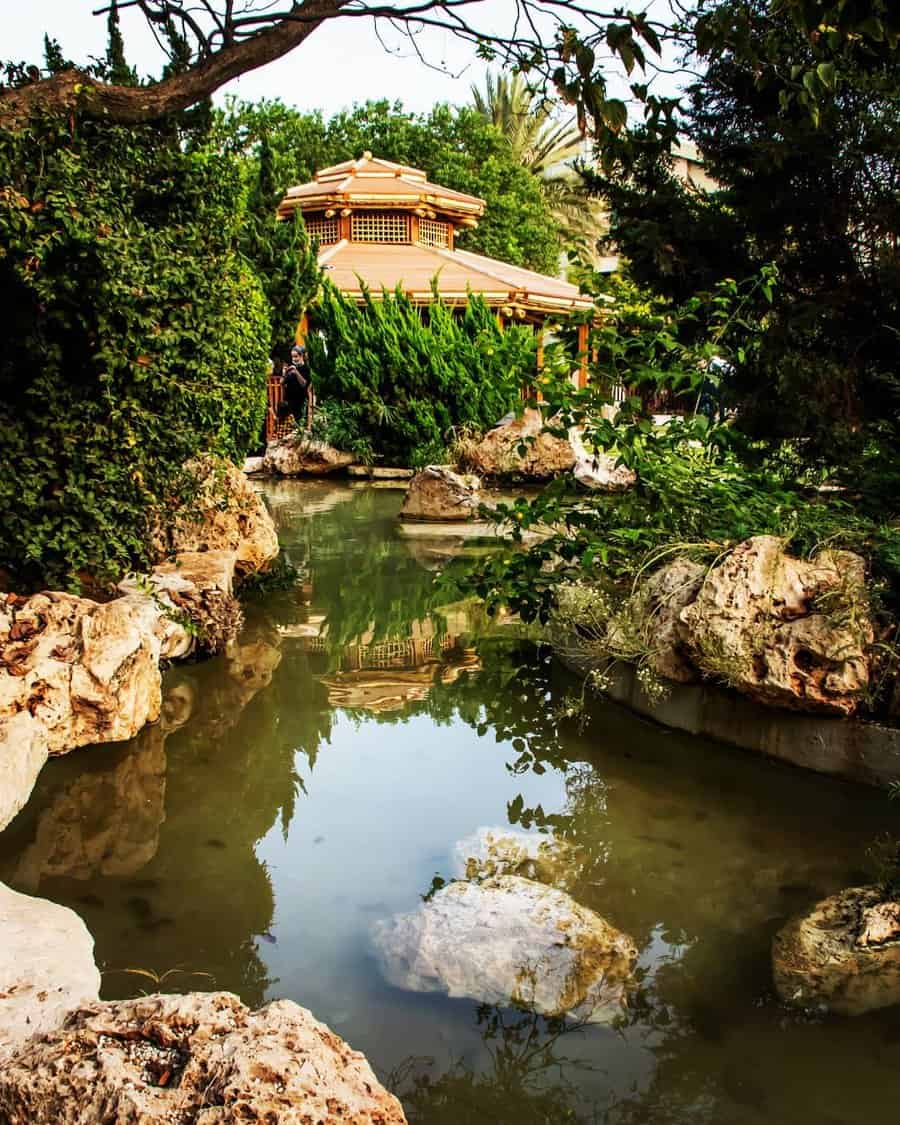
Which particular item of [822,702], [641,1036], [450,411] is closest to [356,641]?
[822,702]

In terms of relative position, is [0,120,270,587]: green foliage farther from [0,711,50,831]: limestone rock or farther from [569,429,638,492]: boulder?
[569,429,638,492]: boulder

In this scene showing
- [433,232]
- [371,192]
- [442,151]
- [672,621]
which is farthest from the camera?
[442,151]

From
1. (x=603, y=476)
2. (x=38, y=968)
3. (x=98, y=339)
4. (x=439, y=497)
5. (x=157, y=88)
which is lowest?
(x=38, y=968)

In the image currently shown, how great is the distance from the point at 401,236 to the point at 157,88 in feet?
64.6

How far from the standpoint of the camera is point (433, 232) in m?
A: 25.8

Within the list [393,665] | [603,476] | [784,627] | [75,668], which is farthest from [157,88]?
[603,476]

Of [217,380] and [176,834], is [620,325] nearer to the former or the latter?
[217,380]

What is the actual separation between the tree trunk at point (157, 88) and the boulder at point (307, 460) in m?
11.7

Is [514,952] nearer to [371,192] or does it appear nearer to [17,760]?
[17,760]

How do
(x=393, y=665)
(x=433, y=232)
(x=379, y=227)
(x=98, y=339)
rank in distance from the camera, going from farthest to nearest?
(x=433, y=232), (x=379, y=227), (x=393, y=665), (x=98, y=339)

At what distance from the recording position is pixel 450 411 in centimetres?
1772

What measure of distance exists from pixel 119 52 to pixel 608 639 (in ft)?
16.6

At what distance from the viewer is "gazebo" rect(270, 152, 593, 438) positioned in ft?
73.3

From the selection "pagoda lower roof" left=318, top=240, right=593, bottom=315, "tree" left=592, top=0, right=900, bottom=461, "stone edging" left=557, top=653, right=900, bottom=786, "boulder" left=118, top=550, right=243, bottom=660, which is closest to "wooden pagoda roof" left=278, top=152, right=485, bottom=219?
"pagoda lower roof" left=318, top=240, right=593, bottom=315
